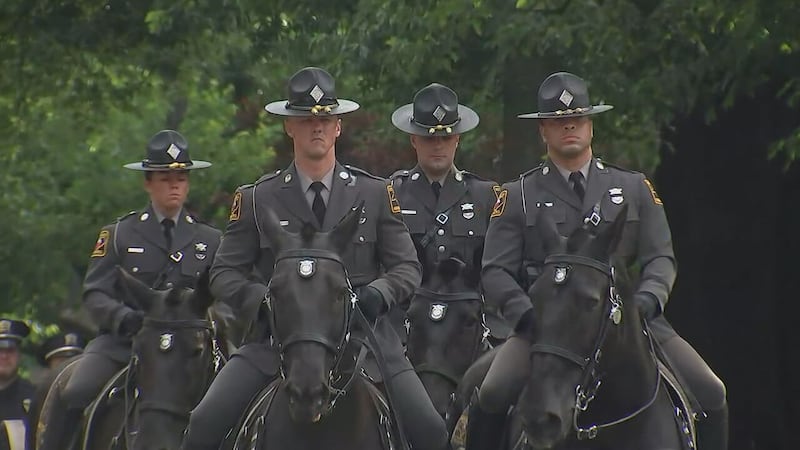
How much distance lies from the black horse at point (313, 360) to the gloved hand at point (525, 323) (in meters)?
0.84

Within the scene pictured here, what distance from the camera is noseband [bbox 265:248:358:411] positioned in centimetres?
975

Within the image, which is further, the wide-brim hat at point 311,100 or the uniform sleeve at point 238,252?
the wide-brim hat at point 311,100

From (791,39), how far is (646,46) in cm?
197

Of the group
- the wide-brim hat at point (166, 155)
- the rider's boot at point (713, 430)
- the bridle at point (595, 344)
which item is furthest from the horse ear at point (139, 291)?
the bridle at point (595, 344)

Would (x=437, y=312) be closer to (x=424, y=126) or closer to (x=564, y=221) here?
(x=424, y=126)

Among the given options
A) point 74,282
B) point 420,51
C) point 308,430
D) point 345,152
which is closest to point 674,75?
point 420,51

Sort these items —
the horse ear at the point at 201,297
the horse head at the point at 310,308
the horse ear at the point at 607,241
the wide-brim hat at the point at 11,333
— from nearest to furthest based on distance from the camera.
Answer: the horse head at the point at 310,308 < the horse ear at the point at 607,241 < the horse ear at the point at 201,297 < the wide-brim hat at the point at 11,333

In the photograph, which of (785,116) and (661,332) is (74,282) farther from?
(661,332)

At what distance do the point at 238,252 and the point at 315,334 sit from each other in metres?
1.51

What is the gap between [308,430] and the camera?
33.9 feet

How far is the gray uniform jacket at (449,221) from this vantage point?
1499 centimetres

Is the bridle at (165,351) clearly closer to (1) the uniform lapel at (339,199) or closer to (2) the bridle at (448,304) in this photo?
(2) the bridle at (448,304)

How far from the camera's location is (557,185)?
11188 mm

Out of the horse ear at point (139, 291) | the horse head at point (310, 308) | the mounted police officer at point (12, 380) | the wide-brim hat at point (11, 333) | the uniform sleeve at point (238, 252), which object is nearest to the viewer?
the horse head at point (310, 308)
